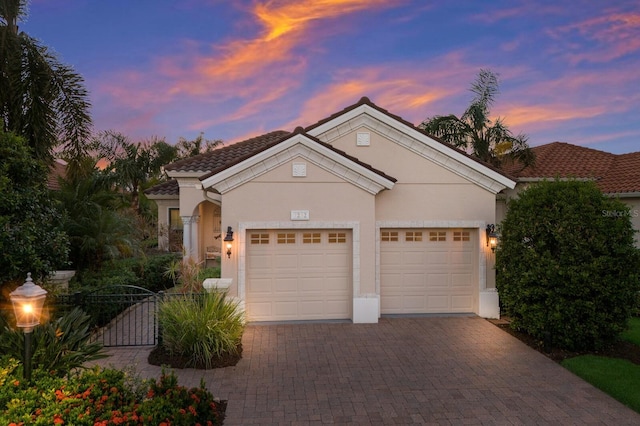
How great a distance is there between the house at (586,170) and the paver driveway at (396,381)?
712 cm

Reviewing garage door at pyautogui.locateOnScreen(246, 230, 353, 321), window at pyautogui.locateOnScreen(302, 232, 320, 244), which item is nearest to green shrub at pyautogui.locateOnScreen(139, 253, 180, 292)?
garage door at pyautogui.locateOnScreen(246, 230, 353, 321)

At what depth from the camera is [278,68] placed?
48.6 feet

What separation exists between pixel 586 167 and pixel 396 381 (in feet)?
48.6

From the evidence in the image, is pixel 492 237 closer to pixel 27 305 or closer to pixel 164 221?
pixel 27 305

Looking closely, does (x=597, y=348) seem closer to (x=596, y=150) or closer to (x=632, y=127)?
(x=632, y=127)

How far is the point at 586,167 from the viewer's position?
16797mm

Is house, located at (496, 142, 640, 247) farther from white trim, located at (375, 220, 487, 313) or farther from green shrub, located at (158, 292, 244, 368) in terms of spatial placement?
green shrub, located at (158, 292, 244, 368)

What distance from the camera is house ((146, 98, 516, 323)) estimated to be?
32.9ft

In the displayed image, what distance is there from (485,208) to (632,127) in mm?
10528

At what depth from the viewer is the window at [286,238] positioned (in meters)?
10.4

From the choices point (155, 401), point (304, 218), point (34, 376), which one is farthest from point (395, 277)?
point (34, 376)

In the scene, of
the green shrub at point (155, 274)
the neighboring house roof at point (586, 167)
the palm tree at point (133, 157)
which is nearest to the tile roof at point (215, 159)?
the green shrub at point (155, 274)

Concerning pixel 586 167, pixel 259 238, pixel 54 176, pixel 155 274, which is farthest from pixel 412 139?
pixel 54 176

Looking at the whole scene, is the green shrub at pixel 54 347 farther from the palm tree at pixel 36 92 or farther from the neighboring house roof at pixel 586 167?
the neighboring house roof at pixel 586 167
